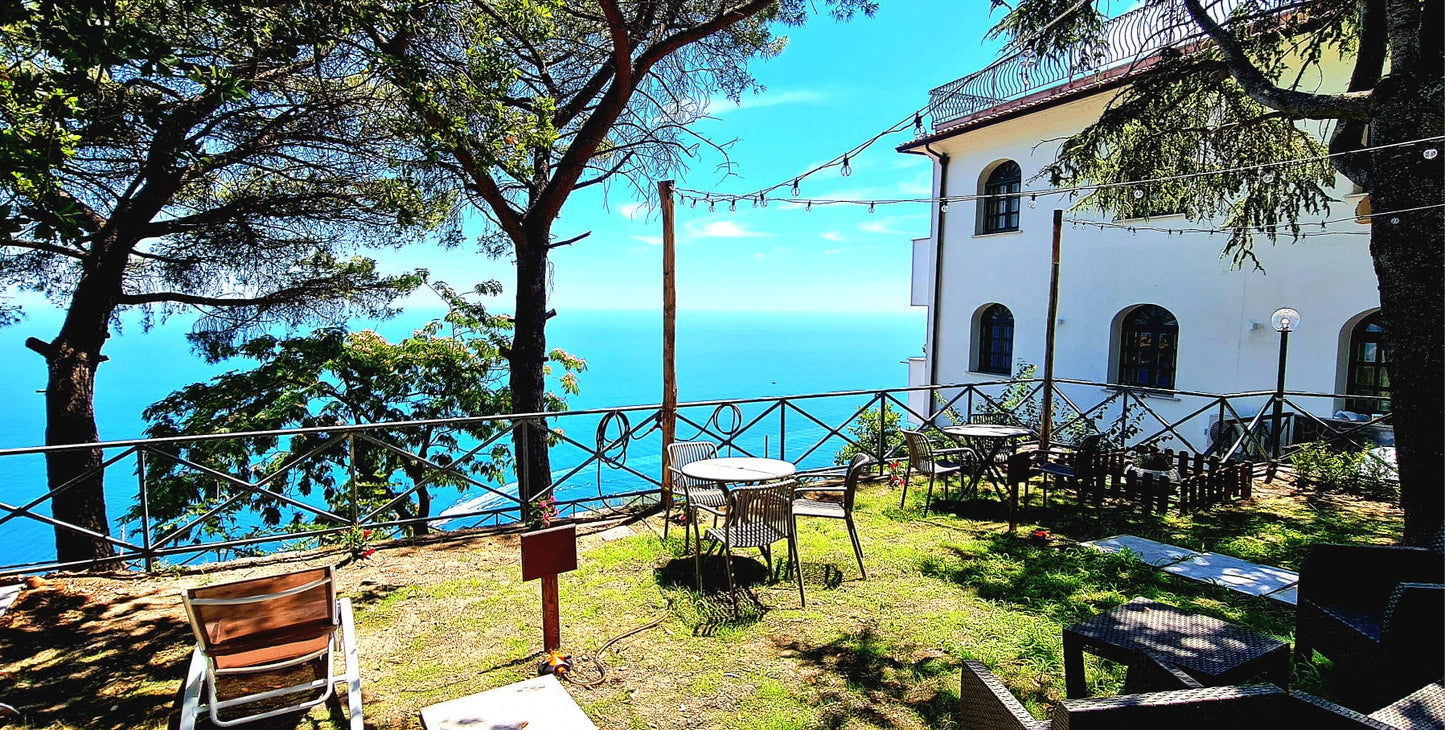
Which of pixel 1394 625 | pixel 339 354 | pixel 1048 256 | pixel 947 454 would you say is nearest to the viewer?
pixel 1394 625

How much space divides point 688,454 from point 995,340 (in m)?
10.8

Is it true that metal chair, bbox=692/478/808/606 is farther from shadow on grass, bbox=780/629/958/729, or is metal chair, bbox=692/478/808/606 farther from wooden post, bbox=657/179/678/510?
wooden post, bbox=657/179/678/510

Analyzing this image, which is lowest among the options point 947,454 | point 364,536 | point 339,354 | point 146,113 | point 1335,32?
point 364,536

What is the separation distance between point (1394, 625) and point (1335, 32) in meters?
7.33

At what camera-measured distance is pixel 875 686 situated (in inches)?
129

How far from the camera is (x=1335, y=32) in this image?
693cm

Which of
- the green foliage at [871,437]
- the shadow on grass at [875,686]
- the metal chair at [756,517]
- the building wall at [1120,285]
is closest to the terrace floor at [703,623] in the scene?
the shadow on grass at [875,686]

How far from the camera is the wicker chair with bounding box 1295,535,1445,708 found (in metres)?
2.38

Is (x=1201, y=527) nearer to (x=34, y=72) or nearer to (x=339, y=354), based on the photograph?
(x=34, y=72)

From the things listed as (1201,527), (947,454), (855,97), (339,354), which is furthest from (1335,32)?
(855,97)

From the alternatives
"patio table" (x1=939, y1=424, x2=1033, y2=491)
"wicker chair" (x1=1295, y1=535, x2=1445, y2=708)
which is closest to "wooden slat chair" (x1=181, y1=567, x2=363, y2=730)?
"wicker chair" (x1=1295, y1=535, x2=1445, y2=708)

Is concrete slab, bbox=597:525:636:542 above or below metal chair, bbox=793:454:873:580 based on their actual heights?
below

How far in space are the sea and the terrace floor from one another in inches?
70.7

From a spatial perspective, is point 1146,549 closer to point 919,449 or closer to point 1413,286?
point 919,449
